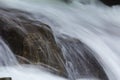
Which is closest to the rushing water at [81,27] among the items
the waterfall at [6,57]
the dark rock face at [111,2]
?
the waterfall at [6,57]

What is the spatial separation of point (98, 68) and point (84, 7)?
3773mm

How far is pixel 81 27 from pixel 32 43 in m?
2.06

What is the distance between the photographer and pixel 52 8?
29.4 ft

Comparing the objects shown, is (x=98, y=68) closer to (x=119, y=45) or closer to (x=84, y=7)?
(x=119, y=45)

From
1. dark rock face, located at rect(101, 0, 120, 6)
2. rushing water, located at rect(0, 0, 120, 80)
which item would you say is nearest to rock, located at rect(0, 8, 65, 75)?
rushing water, located at rect(0, 0, 120, 80)

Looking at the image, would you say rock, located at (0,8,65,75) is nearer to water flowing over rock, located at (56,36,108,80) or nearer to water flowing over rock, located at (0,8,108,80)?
water flowing over rock, located at (0,8,108,80)

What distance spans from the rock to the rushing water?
0.15 meters

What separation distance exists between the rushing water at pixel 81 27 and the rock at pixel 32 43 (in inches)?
5.8

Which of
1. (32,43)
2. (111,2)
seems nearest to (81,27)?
(32,43)

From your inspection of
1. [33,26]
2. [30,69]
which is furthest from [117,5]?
[30,69]

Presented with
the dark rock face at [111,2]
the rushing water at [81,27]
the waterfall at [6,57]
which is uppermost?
the dark rock face at [111,2]

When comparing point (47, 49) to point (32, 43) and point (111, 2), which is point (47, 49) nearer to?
point (32, 43)

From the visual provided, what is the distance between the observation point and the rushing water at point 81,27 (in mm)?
5789

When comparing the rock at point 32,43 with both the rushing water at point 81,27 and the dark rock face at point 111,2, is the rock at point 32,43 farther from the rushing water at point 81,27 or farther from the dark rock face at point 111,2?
the dark rock face at point 111,2
